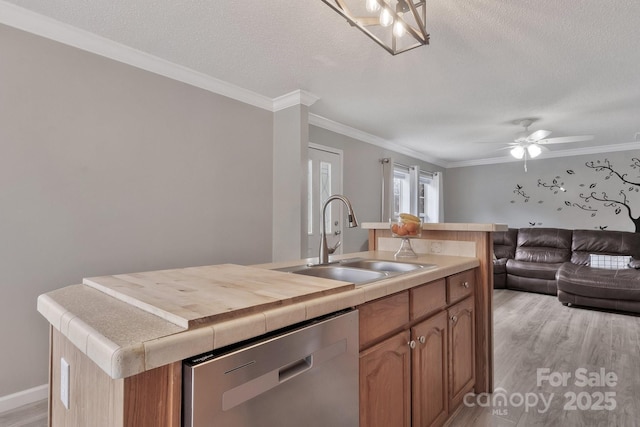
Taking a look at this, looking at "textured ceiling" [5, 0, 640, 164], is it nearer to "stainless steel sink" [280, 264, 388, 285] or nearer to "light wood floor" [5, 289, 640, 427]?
"stainless steel sink" [280, 264, 388, 285]

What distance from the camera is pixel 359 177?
185 inches

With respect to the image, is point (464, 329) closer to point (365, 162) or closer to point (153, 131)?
point (153, 131)

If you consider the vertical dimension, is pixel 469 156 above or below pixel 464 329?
above

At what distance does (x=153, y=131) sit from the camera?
2.55m

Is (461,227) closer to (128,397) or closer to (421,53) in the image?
(421,53)

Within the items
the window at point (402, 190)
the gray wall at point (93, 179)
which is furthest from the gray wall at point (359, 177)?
the gray wall at point (93, 179)

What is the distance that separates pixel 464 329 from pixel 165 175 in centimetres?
240

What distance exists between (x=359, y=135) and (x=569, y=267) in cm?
341

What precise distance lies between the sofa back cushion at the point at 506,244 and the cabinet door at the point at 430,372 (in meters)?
4.56

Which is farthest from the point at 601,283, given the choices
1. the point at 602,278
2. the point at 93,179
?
the point at 93,179

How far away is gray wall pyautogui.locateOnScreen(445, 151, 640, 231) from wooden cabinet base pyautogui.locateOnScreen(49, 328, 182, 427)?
6895mm

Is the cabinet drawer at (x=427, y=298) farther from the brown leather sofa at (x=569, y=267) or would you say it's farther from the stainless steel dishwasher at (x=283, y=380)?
the brown leather sofa at (x=569, y=267)

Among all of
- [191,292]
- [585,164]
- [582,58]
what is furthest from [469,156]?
[191,292]

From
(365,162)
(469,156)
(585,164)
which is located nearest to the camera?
(365,162)
